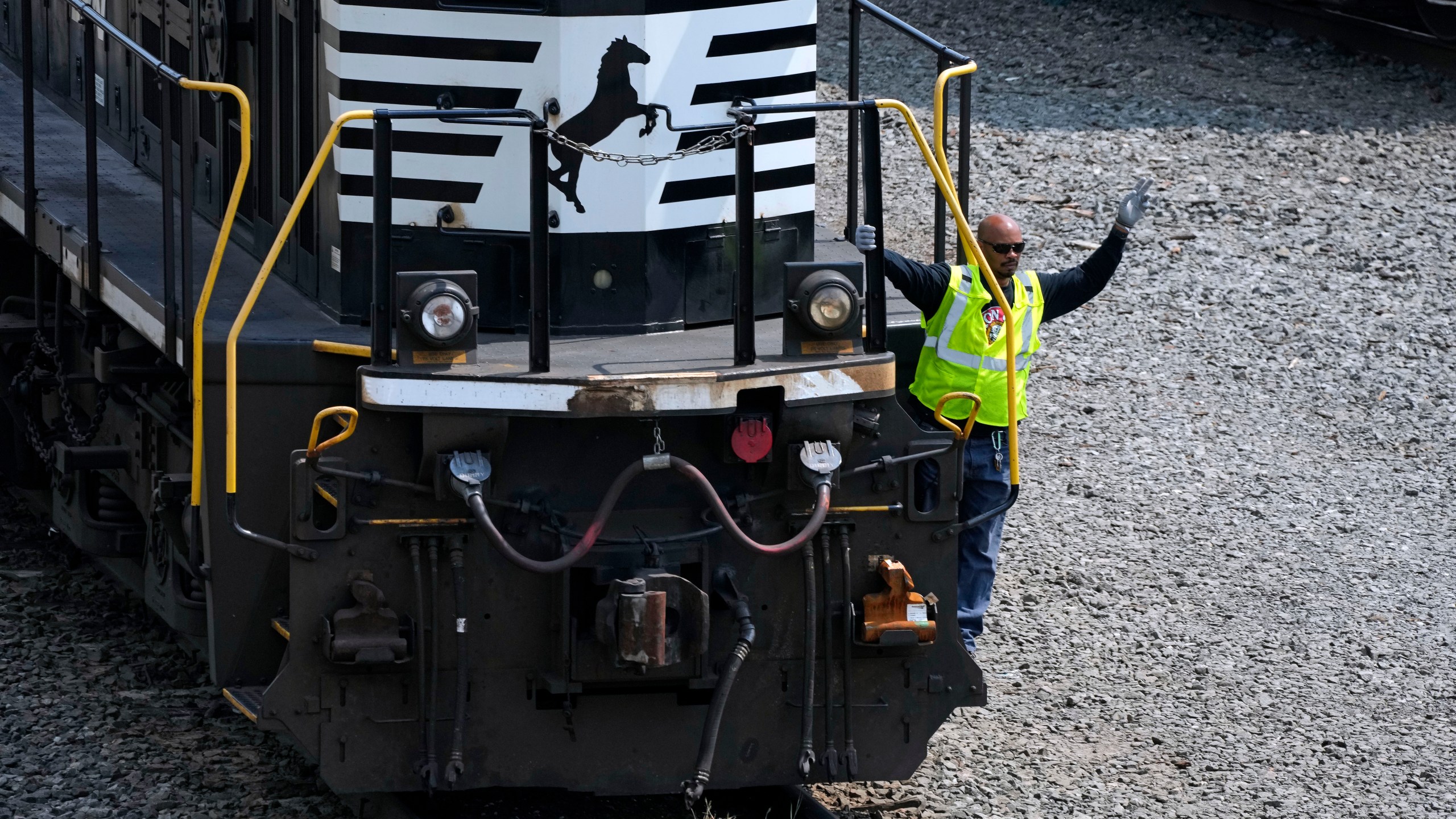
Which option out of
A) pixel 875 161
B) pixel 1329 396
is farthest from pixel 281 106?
pixel 1329 396

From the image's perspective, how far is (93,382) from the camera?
20.1ft

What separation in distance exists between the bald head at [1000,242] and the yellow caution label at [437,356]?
1.78m

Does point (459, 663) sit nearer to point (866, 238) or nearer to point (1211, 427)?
point (866, 238)

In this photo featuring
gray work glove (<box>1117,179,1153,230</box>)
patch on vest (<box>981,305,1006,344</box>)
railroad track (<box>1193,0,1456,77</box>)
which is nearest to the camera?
patch on vest (<box>981,305,1006,344</box>)

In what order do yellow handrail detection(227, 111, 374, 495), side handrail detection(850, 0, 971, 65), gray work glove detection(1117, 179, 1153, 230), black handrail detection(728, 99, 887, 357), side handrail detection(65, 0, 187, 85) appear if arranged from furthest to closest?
gray work glove detection(1117, 179, 1153, 230), side handrail detection(850, 0, 971, 65), side handrail detection(65, 0, 187, 85), black handrail detection(728, 99, 887, 357), yellow handrail detection(227, 111, 374, 495)

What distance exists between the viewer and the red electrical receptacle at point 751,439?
461 centimetres

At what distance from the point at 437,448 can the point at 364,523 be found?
28 centimetres

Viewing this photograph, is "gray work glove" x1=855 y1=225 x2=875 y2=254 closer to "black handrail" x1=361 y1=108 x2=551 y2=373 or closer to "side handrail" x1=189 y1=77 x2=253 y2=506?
"black handrail" x1=361 y1=108 x2=551 y2=373

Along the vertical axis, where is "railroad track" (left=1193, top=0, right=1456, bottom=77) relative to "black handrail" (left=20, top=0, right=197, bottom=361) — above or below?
above

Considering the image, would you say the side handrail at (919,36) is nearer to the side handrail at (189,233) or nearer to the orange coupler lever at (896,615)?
the orange coupler lever at (896,615)

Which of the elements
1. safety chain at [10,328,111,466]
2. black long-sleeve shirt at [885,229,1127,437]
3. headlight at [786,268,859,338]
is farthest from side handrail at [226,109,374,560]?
black long-sleeve shirt at [885,229,1127,437]

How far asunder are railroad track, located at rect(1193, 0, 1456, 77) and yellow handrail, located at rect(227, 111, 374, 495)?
9.23 meters

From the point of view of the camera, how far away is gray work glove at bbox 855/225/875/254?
4777 mm

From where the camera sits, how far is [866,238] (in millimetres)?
4805
